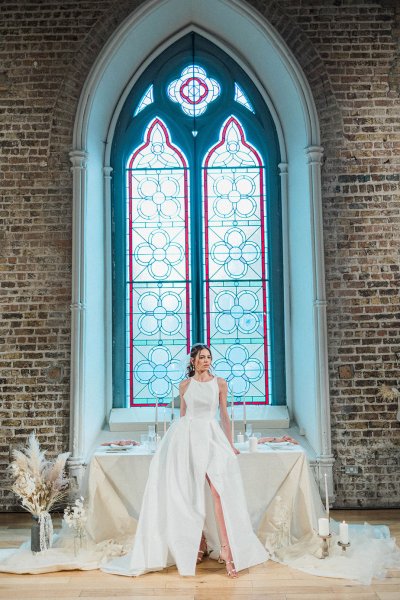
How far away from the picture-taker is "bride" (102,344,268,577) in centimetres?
438

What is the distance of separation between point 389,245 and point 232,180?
188cm

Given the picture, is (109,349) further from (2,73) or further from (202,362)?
(2,73)

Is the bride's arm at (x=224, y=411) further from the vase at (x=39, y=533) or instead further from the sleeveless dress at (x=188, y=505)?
the vase at (x=39, y=533)

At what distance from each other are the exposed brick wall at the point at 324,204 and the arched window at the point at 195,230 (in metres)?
0.89

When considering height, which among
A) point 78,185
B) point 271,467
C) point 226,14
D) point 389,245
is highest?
point 226,14

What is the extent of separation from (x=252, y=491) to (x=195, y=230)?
299 cm

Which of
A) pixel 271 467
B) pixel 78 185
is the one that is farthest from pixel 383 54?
pixel 271 467

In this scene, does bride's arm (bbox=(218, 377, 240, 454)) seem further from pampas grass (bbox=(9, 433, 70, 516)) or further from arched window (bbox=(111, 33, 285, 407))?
arched window (bbox=(111, 33, 285, 407))

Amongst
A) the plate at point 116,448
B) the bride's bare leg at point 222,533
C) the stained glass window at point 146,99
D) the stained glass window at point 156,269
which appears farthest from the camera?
the stained glass window at point 146,99

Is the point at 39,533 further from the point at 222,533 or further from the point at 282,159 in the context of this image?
the point at 282,159

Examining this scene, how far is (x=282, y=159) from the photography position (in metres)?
7.11

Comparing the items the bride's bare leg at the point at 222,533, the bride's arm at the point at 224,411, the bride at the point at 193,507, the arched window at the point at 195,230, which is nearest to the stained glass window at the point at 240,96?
the arched window at the point at 195,230

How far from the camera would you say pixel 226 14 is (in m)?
6.79

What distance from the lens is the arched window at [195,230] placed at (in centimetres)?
693
